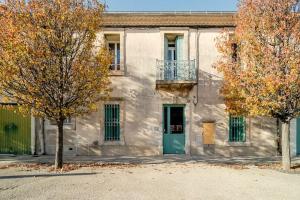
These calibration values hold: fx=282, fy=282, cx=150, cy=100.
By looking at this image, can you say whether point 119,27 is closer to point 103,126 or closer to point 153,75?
point 153,75

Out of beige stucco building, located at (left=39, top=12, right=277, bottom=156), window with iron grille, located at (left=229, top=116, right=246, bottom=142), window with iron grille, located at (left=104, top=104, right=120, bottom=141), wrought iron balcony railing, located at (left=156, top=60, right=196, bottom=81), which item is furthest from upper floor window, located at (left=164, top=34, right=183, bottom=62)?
window with iron grille, located at (left=229, top=116, right=246, bottom=142)

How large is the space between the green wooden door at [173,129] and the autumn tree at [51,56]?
4.48 m

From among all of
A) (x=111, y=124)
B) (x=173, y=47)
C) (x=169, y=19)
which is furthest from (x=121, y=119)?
(x=169, y=19)

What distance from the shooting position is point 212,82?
13203mm

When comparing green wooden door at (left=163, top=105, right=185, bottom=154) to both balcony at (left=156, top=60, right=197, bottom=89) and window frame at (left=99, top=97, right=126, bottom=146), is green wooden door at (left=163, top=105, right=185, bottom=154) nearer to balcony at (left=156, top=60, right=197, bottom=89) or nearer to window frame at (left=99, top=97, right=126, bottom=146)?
balcony at (left=156, top=60, right=197, bottom=89)

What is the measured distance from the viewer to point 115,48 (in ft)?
44.9

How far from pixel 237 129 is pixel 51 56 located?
893 centimetres

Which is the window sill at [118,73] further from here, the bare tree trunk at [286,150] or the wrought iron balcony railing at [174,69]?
the bare tree trunk at [286,150]

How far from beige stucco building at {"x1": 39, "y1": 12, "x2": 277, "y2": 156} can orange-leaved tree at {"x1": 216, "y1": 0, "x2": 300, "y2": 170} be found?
299cm

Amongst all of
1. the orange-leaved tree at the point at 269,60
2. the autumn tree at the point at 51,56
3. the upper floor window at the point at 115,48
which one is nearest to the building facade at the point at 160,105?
the upper floor window at the point at 115,48

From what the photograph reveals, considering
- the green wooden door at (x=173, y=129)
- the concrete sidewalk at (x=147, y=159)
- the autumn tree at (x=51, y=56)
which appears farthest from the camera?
the green wooden door at (x=173, y=129)

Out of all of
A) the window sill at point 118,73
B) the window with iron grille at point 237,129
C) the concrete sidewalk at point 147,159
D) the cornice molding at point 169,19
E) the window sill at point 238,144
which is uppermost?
the cornice molding at point 169,19

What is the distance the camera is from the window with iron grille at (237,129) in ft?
43.8

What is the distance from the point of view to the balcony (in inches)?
509
